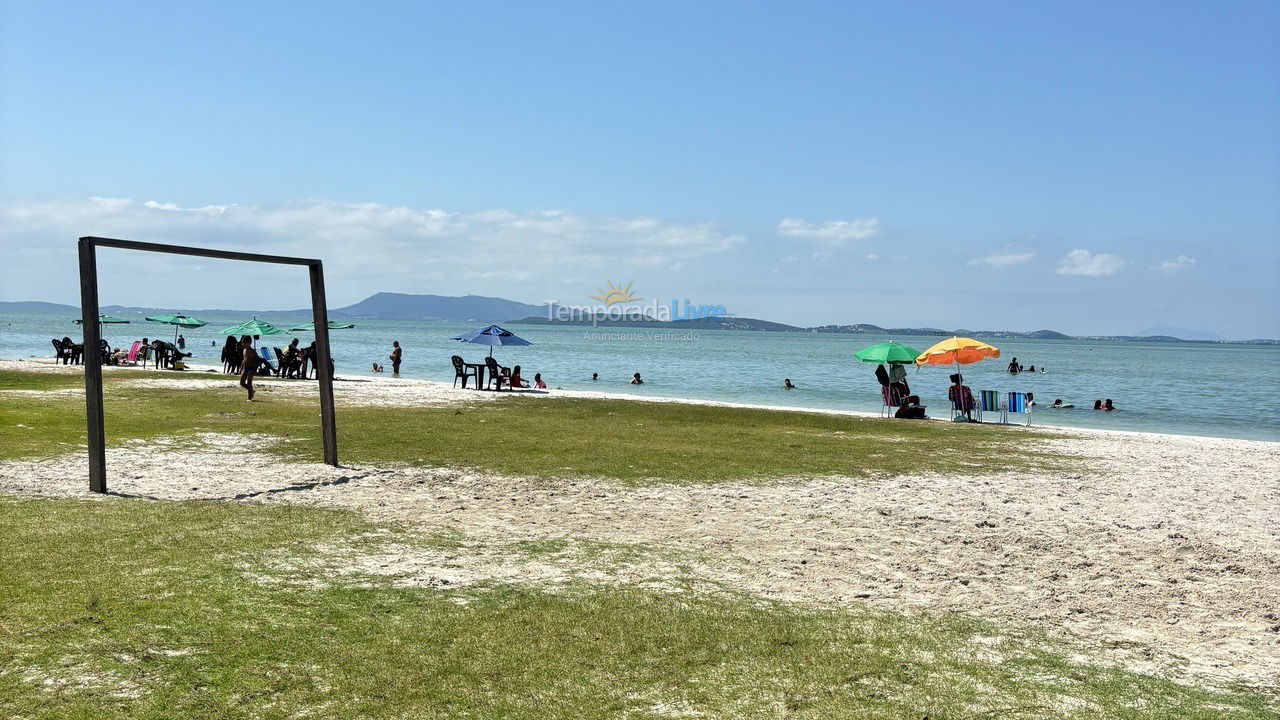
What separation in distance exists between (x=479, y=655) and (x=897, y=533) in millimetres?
4970

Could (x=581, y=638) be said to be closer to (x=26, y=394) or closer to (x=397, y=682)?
(x=397, y=682)

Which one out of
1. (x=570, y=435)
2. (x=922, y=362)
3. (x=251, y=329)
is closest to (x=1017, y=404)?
(x=922, y=362)

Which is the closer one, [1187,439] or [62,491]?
[62,491]

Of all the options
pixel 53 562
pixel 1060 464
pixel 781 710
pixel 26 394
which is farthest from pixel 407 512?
pixel 26 394

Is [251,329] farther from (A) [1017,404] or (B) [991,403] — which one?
(A) [1017,404]

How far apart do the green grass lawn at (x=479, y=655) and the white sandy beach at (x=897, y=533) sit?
1.84ft

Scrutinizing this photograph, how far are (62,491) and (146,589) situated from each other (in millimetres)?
4460

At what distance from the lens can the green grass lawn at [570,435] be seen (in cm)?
1285

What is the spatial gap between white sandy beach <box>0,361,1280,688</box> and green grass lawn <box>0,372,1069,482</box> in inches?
41.9

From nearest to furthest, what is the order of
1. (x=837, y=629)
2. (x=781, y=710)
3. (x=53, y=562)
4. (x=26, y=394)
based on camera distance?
(x=781, y=710) < (x=837, y=629) < (x=53, y=562) < (x=26, y=394)

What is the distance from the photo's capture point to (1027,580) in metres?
7.11

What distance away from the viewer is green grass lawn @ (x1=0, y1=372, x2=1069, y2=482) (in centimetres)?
1285

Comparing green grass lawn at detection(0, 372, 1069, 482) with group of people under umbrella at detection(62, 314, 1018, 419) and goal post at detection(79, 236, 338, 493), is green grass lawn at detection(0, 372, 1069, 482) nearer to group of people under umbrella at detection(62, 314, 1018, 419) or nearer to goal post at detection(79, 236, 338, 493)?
group of people under umbrella at detection(62, 314, 1018, 419)

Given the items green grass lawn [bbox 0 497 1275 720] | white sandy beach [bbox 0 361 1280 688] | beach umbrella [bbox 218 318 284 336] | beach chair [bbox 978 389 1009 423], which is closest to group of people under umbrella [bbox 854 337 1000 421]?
beach chair [bbox 978 389 1009 423]
